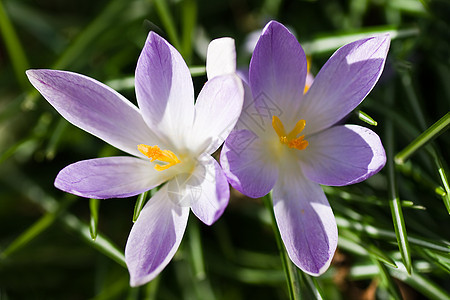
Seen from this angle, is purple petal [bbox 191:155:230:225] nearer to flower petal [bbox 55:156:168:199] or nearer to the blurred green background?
flower petal [bbox 55:156:168:199]

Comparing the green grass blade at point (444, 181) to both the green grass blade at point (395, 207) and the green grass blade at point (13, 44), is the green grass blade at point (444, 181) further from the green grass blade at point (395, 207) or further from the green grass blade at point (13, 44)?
the green grass blade at point (13, 44)

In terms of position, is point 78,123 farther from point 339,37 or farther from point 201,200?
point 339,37

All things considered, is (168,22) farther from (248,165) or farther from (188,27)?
(248,165)

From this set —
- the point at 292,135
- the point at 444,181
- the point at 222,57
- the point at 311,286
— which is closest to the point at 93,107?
the point at 222,57

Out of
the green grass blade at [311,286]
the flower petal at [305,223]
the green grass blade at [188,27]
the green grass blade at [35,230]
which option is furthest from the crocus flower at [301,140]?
the green grass blade at [35,230]

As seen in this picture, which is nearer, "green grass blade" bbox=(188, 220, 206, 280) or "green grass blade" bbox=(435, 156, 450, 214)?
"green grass blade" bbox=(435, 156, 450, 214)

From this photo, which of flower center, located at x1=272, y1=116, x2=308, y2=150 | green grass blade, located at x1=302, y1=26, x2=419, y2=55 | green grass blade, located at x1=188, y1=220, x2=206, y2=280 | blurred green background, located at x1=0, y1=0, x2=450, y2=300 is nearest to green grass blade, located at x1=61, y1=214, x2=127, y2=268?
blurred green background, located at x1=0, y1=0, x2=450, y2=300
